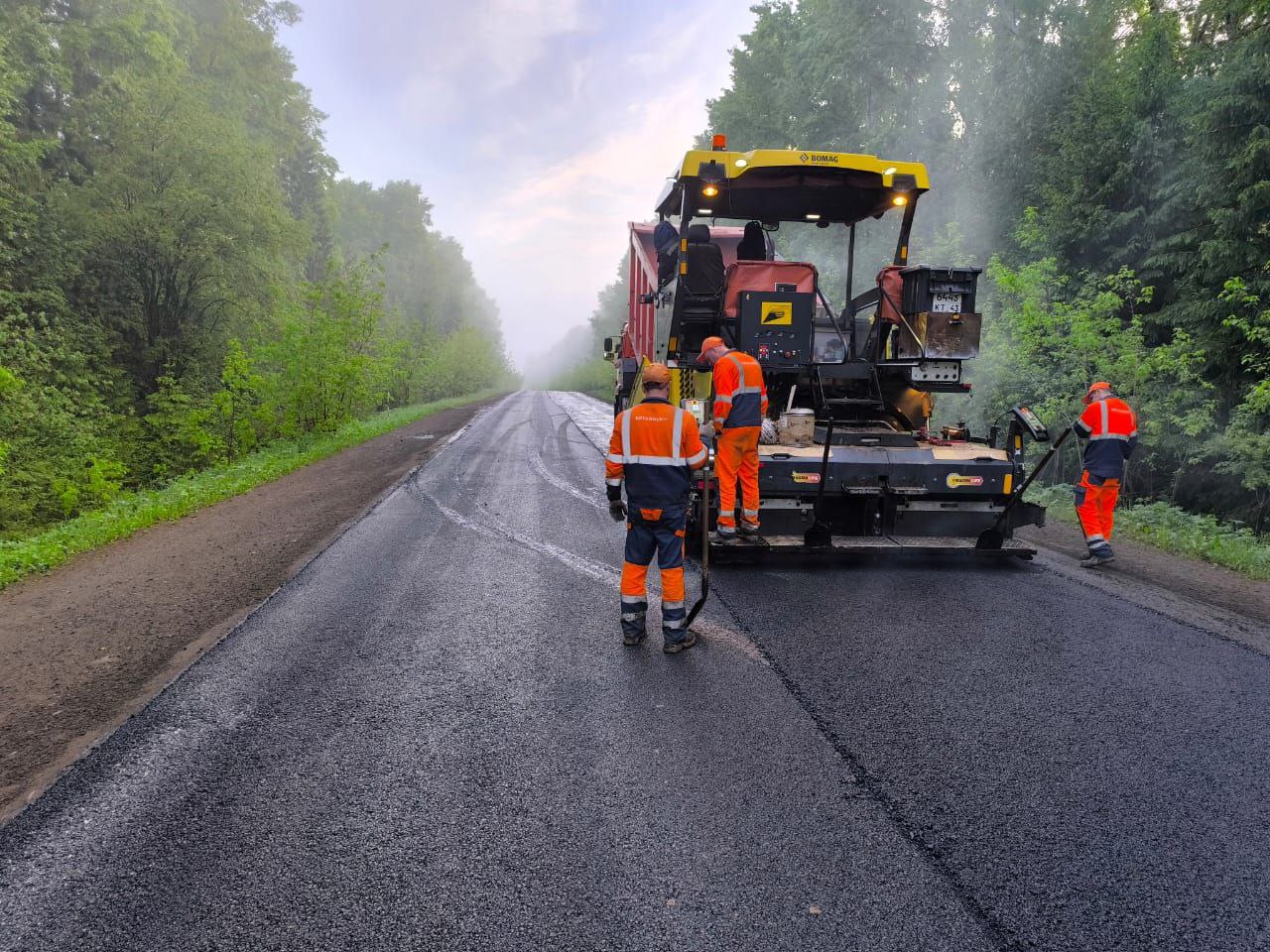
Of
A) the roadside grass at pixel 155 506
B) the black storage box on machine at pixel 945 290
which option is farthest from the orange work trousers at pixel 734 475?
the roadside grass at pixel 155 506

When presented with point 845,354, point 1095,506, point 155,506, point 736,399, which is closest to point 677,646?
point 736,399

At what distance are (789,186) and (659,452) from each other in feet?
12.6

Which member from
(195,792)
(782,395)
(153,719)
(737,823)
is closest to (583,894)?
(737,823)

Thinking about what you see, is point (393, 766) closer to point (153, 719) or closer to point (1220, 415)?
point (153, 719)

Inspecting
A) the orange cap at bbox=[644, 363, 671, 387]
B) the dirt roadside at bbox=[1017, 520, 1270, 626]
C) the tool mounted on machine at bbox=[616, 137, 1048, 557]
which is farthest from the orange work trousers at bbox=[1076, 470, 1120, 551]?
the orange cap at bbox=[644, 363, 671, 387]

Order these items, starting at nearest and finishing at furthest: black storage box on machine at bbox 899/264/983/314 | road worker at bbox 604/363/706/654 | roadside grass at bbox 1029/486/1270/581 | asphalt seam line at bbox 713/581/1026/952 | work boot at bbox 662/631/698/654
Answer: asphalt seam line at bbox 713/581/1026/952 < work boot at bbox 662/631/698/654 < road worker at bbox 604/363/706/654 < black storage box on machine at bbox 899/264/983/314 < roadside grass at bbox 1029/486/1270/581

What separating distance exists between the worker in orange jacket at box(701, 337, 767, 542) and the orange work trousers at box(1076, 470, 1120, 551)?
10.5 feet

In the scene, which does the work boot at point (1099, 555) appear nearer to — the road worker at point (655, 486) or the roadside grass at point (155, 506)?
the road worker at point (655, 486)

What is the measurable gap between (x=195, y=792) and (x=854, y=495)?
15.9ft

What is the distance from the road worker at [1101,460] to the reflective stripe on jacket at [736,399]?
312 cm

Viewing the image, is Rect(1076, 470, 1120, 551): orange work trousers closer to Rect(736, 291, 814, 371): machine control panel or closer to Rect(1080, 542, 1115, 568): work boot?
Rect(1080, 542, 1115, 568): work boot

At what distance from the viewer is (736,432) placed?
221 inches

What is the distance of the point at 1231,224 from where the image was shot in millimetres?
11422

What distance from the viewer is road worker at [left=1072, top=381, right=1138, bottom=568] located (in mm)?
6371
